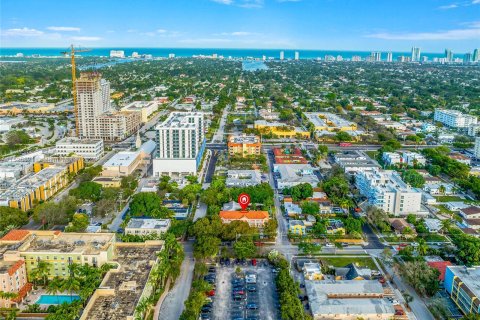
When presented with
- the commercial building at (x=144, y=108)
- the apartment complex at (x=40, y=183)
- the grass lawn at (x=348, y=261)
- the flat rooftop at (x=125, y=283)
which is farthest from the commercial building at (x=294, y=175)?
the commercial building at (x=144, y=108)

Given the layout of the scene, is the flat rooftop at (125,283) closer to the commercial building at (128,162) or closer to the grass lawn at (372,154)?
the commercial building at (128,162)

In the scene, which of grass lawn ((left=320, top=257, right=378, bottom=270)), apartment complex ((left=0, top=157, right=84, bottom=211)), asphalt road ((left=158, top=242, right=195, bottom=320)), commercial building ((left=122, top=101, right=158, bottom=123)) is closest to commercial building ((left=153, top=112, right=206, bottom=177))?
apartment complex ((left=0, top=157, right=84, bottom=211))

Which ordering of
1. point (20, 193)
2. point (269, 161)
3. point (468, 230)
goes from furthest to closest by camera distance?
point (269, 161)
point (20, 193)
point (468, 230)

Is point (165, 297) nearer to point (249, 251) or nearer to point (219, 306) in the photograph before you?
point (219, 306)

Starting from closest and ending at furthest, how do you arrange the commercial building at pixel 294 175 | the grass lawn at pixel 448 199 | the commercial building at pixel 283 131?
the grass lawn at pixel 448 199 < the commercial building at pixel 294 175 < the commercial building at pixel 283 131

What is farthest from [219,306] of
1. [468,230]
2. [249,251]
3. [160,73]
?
[160,73]

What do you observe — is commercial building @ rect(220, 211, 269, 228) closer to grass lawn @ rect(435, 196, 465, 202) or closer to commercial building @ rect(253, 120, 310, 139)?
grass lawn @ rect(435, 196, 465, 202)

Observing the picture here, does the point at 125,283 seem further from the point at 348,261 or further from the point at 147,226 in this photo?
the point at 348,261
